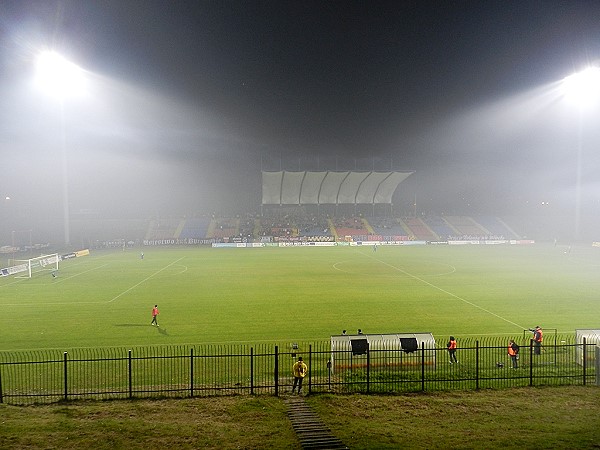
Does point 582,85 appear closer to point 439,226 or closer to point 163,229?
point 439,226

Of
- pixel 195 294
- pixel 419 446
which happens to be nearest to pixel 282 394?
pixel 419 446

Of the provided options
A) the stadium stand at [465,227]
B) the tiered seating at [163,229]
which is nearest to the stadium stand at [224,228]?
the tiered seating at [163,229]

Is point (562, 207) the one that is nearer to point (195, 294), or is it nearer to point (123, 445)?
point (195, 294)

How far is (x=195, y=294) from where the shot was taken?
30734mm

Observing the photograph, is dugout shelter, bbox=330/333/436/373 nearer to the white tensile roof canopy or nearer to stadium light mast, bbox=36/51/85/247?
stadium light mast, bbox=36/51/85/247

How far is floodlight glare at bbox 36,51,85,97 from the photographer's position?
4638 centimetres

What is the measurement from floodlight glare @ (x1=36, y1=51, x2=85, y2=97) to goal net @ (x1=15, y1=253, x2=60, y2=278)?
18496 millimetres

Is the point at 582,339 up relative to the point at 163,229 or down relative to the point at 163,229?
down

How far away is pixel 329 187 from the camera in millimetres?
84938

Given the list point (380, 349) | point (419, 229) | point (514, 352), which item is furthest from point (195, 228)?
point (514, 352)

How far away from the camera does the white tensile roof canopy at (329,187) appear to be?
260 ft

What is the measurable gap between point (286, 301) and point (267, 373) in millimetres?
12307

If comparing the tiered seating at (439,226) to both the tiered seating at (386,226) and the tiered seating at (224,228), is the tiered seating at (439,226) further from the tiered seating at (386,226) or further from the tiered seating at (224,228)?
the tiered seating at (224,228)

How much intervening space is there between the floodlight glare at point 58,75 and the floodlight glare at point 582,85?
2154 inches
